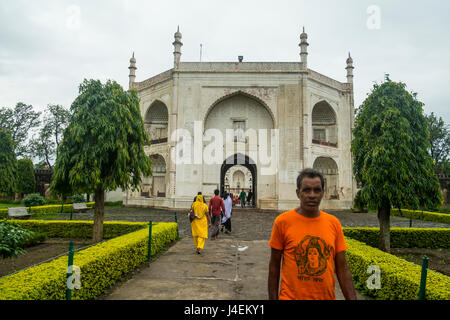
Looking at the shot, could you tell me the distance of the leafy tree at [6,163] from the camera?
15.3m

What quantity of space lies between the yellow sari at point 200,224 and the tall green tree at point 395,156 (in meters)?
4.31

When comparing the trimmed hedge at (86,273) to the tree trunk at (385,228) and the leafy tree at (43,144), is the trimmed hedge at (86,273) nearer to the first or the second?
the tree trunk at (385,228)

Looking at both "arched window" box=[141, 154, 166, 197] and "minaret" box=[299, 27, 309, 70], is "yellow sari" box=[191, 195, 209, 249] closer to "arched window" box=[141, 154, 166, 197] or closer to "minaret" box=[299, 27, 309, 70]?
"arched window" box=[141, 154, 166, 197]

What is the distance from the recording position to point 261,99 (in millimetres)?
20109

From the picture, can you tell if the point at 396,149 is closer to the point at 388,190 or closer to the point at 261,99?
the point at 388,190

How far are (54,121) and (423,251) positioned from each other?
116 feet

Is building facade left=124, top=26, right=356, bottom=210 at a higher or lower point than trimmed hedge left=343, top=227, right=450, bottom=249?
higher

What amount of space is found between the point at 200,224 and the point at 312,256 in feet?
18.0

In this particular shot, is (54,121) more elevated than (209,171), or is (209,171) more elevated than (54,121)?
(54,121)

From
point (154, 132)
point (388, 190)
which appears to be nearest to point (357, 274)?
point (388, 190)

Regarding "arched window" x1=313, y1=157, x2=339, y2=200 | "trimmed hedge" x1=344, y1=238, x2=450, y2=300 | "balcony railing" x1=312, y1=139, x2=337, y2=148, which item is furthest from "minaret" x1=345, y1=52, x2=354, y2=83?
"trimmed hedge" x1=344, y1=238, x2=450, y2=300

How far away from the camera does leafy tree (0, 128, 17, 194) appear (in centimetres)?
1530

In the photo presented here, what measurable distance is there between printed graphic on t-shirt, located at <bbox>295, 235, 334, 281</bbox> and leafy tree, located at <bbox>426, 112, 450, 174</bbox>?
120 feet

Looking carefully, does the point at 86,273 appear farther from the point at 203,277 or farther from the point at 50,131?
the point at 50,131
